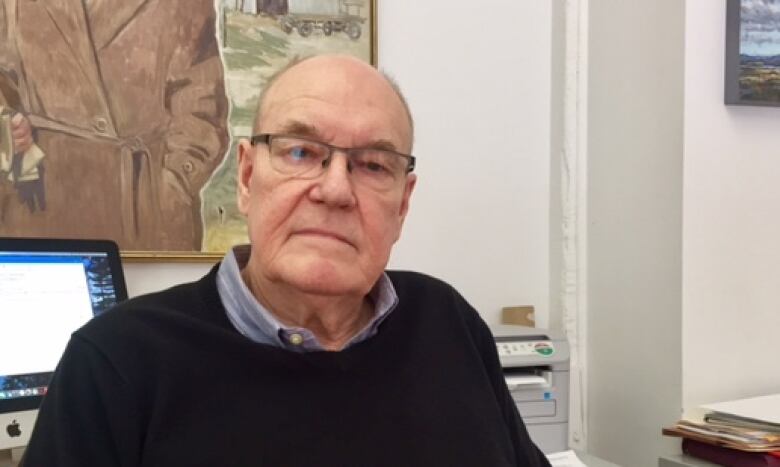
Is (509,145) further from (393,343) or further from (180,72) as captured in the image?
(393,343)

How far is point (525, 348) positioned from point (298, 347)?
0.88 metres

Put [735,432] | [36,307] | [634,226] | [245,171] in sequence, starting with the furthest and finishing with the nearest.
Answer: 1. [634,226]
2. [735,432]
3. [36,307]
4. [245,171]

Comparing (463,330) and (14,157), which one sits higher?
(14,157)

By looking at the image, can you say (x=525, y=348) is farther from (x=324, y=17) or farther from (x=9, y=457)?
(x=9, y=457)

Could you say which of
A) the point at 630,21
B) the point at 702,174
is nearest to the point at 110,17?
the point at 630,21

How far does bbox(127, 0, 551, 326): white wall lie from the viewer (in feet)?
6.79

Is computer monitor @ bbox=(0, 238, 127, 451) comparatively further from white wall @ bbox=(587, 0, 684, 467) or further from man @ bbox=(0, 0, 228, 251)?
white wall @ bbox=(587, 0, 684, 467)

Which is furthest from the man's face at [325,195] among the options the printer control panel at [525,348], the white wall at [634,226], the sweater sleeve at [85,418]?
the white wall at [634,226]

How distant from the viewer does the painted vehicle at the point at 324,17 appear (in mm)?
1934

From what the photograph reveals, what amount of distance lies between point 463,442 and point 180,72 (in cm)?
121

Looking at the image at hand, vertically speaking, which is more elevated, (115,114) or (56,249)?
(115,114)

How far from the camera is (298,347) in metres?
1.05

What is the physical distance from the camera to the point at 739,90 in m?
1.83

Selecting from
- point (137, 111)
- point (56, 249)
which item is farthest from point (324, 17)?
point (56, 249)
